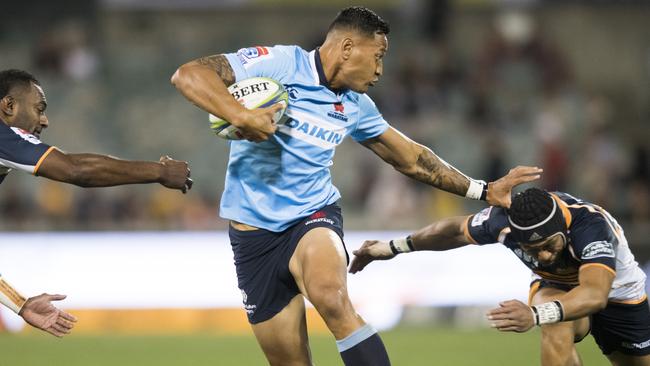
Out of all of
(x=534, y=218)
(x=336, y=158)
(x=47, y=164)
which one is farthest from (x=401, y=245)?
(x=336, y=158)

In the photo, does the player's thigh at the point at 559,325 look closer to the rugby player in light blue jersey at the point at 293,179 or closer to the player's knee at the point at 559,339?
the player's knee at the point at 559,339

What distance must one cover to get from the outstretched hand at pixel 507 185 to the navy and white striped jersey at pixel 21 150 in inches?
116

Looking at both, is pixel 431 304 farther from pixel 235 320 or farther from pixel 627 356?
pixel 627 356

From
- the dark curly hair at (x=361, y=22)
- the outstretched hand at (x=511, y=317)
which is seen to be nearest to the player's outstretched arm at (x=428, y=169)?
the dark curly hair at (x=361, y=22)

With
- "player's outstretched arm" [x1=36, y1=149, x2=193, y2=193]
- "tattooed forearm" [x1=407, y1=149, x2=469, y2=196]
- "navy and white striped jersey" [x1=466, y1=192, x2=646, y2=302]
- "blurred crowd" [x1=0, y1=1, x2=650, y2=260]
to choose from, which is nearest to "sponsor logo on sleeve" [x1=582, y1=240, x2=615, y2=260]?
"navy and white striped jersey" [x1=466, y1=192, x2=646, y2=302]

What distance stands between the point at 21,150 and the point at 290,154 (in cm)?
159

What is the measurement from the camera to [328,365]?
9.55 metres

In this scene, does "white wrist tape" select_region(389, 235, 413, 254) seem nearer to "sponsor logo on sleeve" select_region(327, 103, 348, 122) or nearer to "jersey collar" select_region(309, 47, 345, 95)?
"sponsor logo on sleeve" select_region(327, 103, 348, 122)

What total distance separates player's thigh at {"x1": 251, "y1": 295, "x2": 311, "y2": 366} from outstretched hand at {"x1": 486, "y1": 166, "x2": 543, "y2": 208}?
1549 millimetres

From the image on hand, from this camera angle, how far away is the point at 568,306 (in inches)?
239

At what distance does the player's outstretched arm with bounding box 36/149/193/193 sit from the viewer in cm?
569

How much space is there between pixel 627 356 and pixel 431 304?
254 inches

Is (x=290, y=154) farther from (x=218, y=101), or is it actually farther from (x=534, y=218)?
(x=534, y=218)

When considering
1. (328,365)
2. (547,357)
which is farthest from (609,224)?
(328,365)
